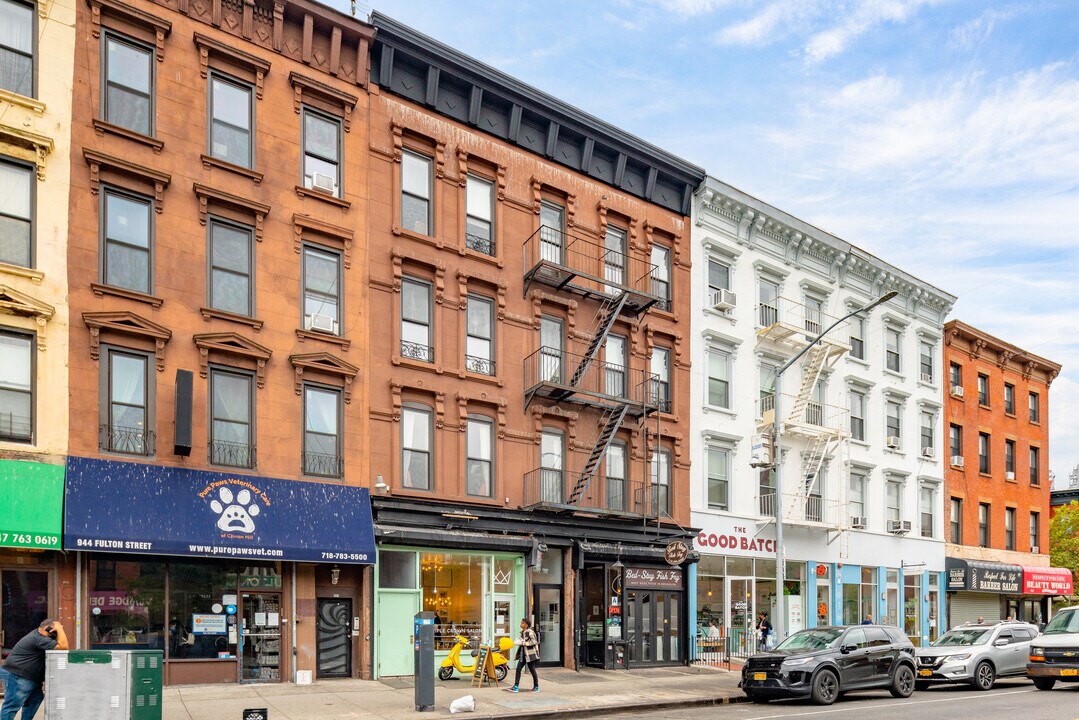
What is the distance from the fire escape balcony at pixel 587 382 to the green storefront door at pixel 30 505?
11.9 meters

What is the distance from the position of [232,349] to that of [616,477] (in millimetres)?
12170

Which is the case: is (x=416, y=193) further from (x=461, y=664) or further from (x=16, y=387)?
(x=461, y=664)

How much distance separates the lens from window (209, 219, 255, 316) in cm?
2136

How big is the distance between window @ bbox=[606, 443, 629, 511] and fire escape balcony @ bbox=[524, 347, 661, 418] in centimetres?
119

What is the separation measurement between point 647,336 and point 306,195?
11.4m

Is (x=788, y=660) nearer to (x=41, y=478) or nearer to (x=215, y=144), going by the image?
(x=41, y=478)

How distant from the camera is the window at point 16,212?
61.1 feet

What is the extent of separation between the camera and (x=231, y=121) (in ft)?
72.1

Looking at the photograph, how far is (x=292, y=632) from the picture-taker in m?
21.4

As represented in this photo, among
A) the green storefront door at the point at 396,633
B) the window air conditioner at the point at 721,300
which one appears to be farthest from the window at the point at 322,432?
the window air conditioner at the point at 721,300

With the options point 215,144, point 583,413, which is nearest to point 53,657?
point 215,144

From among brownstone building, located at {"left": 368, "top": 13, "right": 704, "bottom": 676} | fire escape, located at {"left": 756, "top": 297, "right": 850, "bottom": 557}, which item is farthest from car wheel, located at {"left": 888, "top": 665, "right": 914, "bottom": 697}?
fire escape, located at {"left": 756, "top": 297, "right": 850, "bottom": 557}

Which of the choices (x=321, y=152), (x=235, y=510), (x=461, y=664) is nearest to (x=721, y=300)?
(x=321, y=152)

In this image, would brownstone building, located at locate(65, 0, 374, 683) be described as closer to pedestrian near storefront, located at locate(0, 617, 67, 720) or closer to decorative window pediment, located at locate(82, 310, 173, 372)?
decorative window pediment, located at locate(82, 310, 173, 372)
